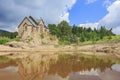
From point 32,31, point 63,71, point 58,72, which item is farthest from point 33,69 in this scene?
point 32,31

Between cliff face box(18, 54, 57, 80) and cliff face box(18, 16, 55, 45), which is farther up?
cliff face box(18, 16, 55, 45)

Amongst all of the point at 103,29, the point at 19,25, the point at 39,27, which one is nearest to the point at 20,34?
the point at 19,25

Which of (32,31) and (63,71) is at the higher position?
(32,31)

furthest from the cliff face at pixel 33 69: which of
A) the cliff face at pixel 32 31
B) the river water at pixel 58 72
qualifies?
the cliff face at pixel 32 31

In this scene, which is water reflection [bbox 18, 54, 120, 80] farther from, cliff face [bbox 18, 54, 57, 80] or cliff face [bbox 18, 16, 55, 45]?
cliff face [bbox 18, 16, 55, 45]

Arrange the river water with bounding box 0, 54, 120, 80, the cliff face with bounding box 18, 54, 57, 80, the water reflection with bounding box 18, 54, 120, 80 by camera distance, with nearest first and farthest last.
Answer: the river water with bounding box 0, 54, 120, 80
the water reflection with bounding box 18, 54, 120, 80
the cliff face with bounding box 18, 54, 57, 80

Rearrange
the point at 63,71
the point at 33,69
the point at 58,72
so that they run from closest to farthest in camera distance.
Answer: the point at 58,72
the point at 63,71
the point at 33,69

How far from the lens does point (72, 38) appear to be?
108312mm

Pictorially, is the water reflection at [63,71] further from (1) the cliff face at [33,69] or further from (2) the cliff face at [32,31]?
(2) the cliff face at [32,31]

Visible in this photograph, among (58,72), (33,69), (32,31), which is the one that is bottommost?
(58,72)

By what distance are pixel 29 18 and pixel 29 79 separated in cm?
8027

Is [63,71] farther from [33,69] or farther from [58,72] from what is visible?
[33,69]

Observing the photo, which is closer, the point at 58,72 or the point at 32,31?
the point at 58,72

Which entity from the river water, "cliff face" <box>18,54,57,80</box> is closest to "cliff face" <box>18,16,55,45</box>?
"cliff face" <box>18,54,57,80</box>
